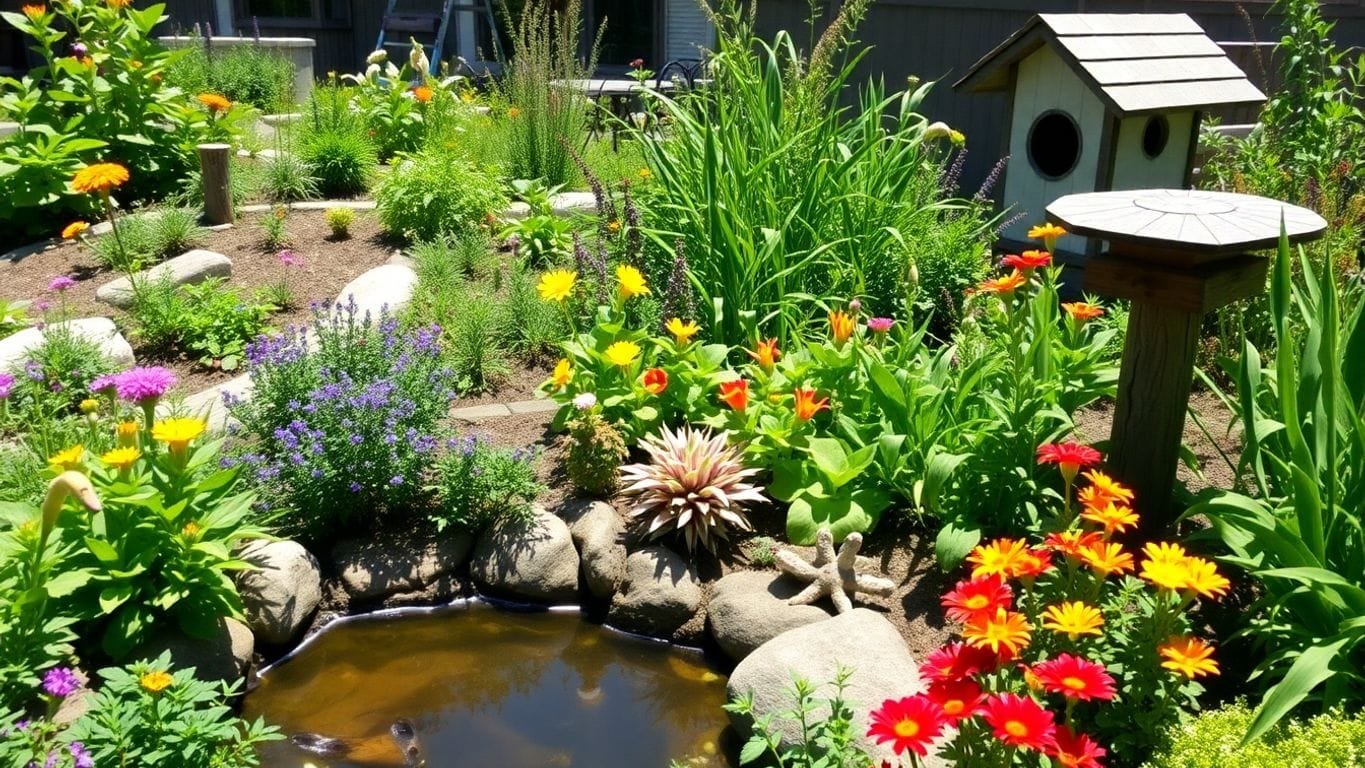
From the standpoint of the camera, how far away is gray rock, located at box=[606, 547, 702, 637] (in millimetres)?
3652

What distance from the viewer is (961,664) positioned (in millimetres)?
2119

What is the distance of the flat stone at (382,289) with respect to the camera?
5.20 m

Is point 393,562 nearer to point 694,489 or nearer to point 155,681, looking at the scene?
point 694,489

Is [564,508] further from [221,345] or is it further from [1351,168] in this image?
[1351,168]

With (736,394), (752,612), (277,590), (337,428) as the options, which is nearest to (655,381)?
(736,394)

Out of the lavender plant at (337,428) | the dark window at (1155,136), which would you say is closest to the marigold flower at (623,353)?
the lavender plant at (337,428)

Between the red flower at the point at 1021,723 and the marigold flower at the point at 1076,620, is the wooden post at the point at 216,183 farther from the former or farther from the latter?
the red flower at the point at 1021,723

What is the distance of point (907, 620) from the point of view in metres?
3.41

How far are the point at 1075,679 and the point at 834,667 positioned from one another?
1.06 meters

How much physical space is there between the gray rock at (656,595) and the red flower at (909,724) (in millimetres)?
1657

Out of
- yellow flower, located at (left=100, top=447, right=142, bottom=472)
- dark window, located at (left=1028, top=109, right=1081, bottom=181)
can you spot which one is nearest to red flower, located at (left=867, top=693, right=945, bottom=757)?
yellow flower, located at (left=100, top=447, right=142, bottom=472)

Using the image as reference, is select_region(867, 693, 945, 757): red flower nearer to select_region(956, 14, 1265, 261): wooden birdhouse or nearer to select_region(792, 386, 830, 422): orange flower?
select_region(792, 386, 830, 422): orange flower

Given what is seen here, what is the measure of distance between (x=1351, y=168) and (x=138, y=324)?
Answer: 19.6 ft

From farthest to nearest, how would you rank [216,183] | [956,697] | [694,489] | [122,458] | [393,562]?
[216,183]
[393,562]
[694,489]
[122,458]
[956,697]
